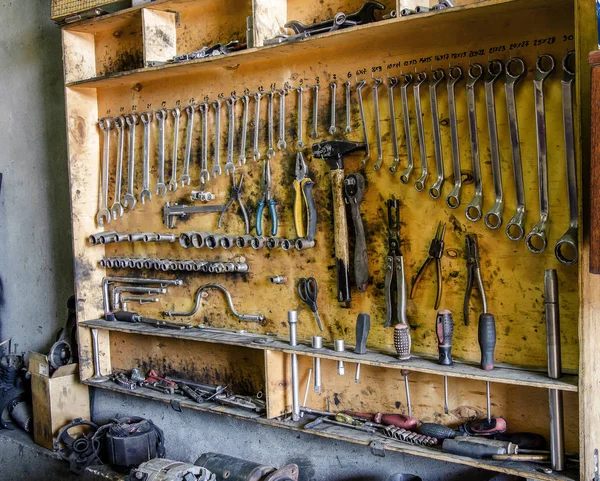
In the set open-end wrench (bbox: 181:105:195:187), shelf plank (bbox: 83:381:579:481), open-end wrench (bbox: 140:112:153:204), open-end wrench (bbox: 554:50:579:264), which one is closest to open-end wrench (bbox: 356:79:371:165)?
open-end wrench (bbox: 554:50:579:264)

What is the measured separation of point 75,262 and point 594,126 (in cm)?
224

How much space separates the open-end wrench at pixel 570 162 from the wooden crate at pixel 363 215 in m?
0.07

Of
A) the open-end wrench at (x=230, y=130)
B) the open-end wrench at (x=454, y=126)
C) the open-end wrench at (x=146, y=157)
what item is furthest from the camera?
the open-end wrench at (x=146, y=157)

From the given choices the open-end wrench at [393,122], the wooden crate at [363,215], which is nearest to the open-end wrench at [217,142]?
the wooden crate at [363,215]

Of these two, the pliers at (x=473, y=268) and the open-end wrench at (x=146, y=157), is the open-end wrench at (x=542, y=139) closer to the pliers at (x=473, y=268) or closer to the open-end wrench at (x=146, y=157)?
the pliers at (x=473, y=268)

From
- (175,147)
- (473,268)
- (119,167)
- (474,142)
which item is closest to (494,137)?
(474,142)

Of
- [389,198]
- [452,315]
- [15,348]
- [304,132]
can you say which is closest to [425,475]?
[452,315]

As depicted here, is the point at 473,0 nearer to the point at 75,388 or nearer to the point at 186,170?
the point at 186,170

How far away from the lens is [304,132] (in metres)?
2.36

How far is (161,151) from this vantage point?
2771 mm

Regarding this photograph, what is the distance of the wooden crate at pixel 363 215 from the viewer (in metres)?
1.85

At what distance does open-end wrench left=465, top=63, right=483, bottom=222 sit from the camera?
1946mm

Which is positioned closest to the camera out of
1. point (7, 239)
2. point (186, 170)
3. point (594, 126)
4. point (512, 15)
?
point (594, 126)

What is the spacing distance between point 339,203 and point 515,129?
2.04ft
